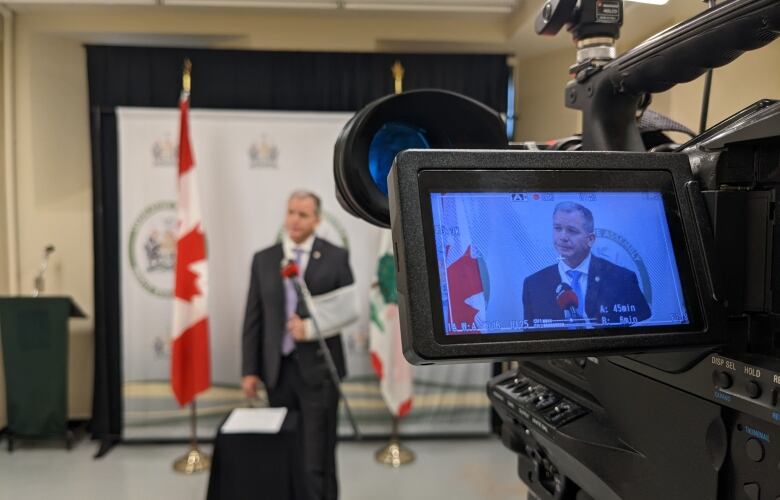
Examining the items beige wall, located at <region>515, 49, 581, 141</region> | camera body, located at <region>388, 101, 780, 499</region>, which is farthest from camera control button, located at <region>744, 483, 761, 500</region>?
beige wall, located at <region>515, 49, 581, 141</region>

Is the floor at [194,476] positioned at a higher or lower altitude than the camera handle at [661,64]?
lower

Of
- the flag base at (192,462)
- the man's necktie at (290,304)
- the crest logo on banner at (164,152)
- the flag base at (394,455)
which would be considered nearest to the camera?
the man's necktie at (290,304)

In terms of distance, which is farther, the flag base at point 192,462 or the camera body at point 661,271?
the flag base at point 192,462

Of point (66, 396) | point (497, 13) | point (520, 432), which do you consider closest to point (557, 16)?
point (520, 432)

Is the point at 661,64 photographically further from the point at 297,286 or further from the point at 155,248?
the point at 155,248

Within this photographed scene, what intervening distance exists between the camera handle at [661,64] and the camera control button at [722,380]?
304mm

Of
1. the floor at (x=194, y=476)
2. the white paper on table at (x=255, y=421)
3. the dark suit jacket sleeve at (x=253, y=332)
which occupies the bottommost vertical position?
the floor at (x=194, y=476)

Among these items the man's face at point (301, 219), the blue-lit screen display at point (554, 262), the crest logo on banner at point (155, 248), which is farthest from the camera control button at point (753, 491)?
the crest logo on banner at point (155, 248)

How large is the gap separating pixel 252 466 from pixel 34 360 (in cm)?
191

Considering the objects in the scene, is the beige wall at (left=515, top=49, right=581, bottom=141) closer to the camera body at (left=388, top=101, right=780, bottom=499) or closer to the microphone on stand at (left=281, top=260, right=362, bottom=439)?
the microphone on stand at (left=281, top=260, right=362, bottom=439)

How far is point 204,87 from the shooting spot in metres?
3.53

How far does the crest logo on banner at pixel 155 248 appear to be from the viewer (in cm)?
343

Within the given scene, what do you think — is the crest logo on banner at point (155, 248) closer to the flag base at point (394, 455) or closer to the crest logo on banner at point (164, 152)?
the crest logo on banner at point (164, 152)

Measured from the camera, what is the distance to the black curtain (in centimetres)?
351
